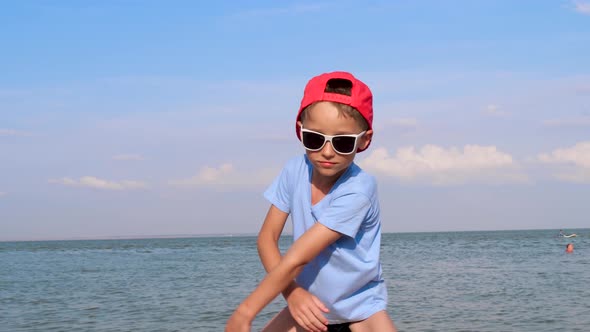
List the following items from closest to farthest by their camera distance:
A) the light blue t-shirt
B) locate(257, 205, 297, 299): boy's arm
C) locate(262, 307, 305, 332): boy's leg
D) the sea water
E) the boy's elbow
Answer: the boy's elbow → the light blue t-shirt → locate(257, 205, 297, 299): boy's arm → locate(262, 307, 305, 332): boy's leg → the sea water

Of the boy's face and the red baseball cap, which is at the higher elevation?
the red baseball cap

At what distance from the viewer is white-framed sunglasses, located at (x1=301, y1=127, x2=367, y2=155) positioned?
8.71 feet

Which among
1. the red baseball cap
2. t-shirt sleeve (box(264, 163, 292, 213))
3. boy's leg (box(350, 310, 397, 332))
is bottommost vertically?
boy's leg (box(350, 310, 397, 332))

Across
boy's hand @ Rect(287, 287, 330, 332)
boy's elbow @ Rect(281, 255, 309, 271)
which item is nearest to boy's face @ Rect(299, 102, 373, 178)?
boy's elbow @ Rect(281, 255, 309, 271)

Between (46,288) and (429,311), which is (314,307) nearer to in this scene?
(429,311)

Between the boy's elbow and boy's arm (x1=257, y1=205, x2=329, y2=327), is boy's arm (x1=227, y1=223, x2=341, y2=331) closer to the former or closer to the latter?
the boy's elbow

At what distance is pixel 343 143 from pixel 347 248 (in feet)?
1.45

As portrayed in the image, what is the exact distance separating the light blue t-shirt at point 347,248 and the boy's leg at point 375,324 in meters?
0.03

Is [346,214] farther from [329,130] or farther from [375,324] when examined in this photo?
[375,324]

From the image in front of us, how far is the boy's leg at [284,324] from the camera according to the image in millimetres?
3090

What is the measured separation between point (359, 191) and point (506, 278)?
25.3 m

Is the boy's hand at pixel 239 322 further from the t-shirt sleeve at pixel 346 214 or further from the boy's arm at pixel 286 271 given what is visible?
the t-shirt sleeve at pixel 346 214

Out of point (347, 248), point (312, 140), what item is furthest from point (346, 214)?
point (312, 140)

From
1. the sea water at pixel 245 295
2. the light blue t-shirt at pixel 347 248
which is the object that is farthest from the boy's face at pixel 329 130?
the sea water at pixel 245 295
